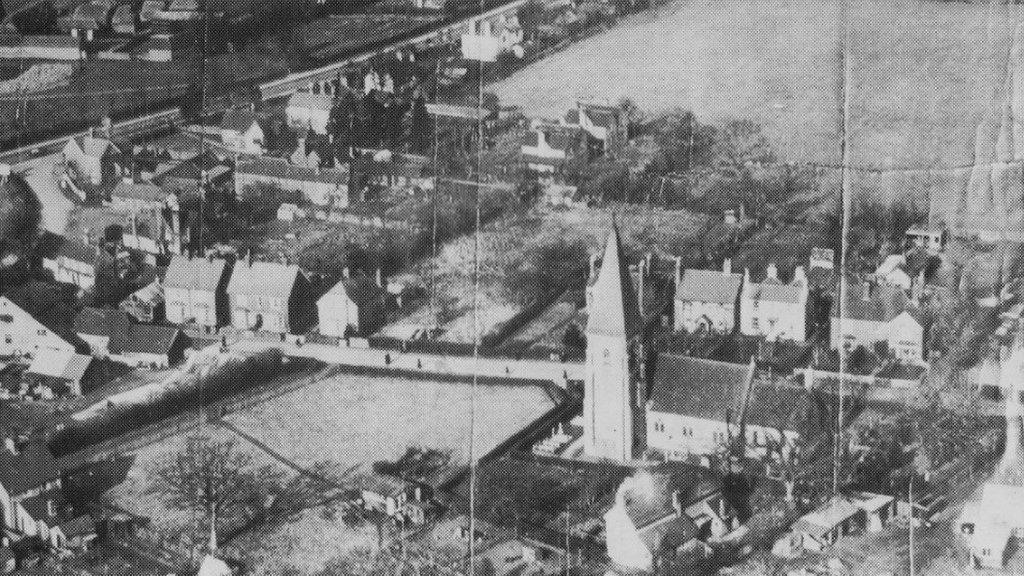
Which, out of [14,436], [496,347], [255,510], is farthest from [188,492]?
[496,347]

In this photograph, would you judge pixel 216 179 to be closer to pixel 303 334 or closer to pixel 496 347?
pixel 303 334

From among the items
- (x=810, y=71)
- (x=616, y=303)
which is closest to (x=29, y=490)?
(x=616, y=303)

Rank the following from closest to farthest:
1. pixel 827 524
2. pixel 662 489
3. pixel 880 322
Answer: pixel 827 524 → pixel 662 489 → pixel 880 322

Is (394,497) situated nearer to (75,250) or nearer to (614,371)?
(614,371)

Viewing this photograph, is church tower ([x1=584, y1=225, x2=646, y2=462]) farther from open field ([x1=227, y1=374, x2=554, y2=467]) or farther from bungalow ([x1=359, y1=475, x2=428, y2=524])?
bungalow ([x1=359, y1=475, x2=428, y2=524])

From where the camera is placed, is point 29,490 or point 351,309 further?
point 351,309
